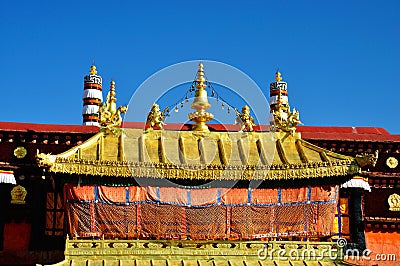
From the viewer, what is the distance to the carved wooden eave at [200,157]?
630 inches

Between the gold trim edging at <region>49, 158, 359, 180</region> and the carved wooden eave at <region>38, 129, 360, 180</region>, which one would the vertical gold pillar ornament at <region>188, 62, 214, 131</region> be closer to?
the carved wooden eave at <region>38, 129, 360, 180</region>

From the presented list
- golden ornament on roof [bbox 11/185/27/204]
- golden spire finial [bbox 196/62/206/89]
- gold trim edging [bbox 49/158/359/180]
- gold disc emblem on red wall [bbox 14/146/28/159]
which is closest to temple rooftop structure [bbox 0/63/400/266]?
gold trim edging [bbox 49/158/359/180]

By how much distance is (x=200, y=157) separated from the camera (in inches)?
668

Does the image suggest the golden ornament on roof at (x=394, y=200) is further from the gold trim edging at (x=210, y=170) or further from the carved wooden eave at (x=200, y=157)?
the gold trim edging at (x=210, y=170)

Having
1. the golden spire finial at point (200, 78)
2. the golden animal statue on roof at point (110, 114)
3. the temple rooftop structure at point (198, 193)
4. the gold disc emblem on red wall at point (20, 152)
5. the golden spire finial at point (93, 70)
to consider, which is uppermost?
the golden spire finial at point (93, 70)

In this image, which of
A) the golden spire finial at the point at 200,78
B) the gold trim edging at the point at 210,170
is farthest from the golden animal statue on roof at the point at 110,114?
the golden spire finial at the point at 200,78

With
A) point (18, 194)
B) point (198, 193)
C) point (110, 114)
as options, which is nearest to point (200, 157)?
point (198, 193)

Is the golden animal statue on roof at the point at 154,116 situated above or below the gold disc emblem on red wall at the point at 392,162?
above

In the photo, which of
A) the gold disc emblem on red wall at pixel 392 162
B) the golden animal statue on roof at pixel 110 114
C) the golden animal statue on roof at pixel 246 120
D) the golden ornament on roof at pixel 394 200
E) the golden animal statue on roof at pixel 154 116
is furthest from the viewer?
the gold disc emblem on red wall at pixel 392 162

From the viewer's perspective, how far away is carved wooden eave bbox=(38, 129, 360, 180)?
16.0m

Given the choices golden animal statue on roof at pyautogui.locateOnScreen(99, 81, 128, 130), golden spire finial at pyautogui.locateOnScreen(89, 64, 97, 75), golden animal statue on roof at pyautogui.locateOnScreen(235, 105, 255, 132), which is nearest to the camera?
golden animal statue on roof at pyautogui.locateOnScreen(99, 81, 128, 130)

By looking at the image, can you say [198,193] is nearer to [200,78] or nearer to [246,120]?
[246,120]

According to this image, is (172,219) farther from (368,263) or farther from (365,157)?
(368,263)

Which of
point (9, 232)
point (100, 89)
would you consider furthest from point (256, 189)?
point (100, 89)
